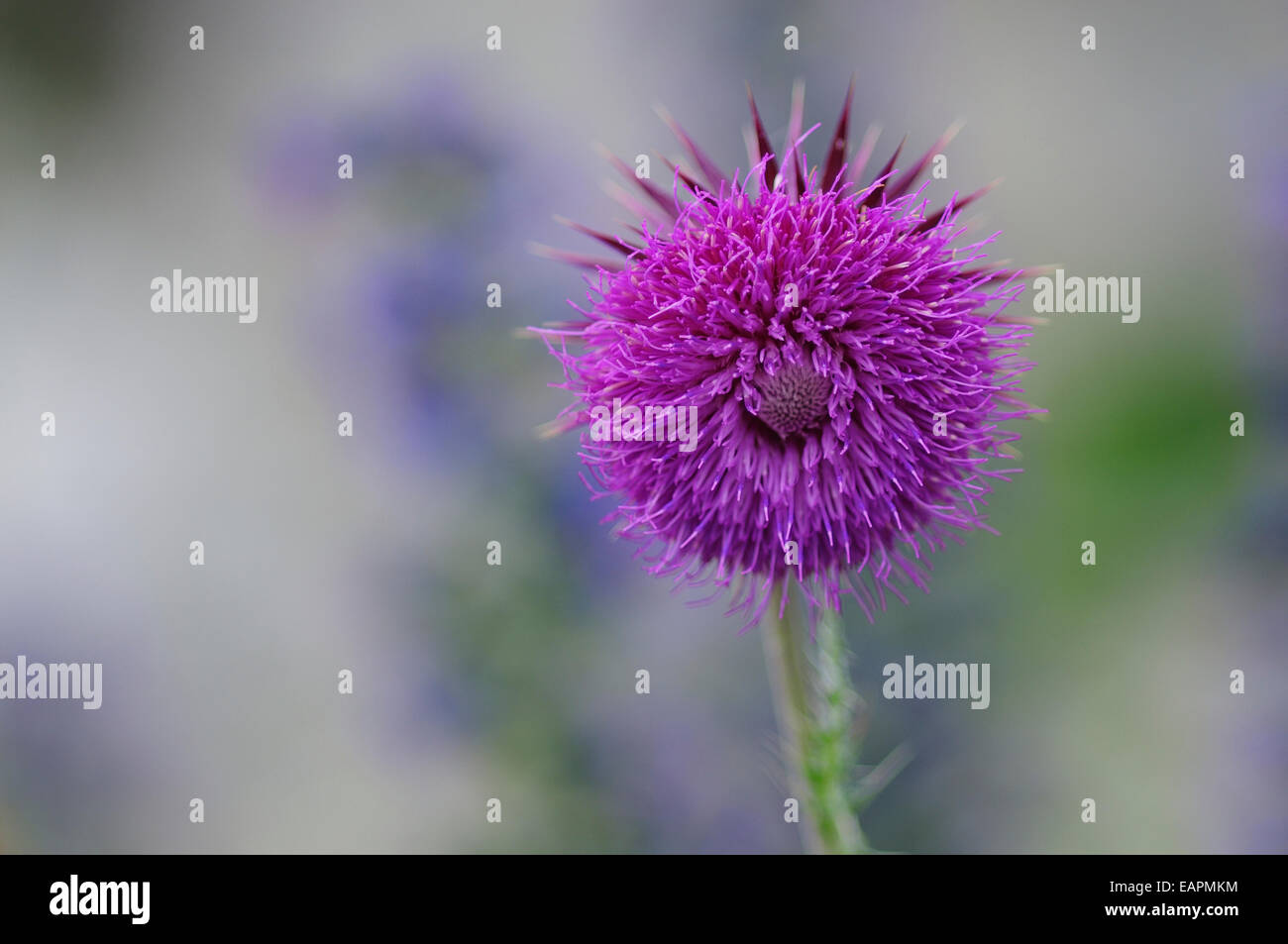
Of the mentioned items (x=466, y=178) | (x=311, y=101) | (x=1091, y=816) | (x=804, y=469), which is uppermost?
(x=311, y=101)

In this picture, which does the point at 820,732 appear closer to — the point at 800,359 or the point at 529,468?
the point at 800,359

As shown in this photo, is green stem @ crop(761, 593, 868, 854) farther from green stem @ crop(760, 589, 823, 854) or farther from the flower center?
the flower center

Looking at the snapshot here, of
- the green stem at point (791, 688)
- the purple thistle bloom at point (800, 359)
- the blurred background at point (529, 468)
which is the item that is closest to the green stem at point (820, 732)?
the green stem at point (791, 688)

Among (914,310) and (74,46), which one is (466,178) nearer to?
(914,310)

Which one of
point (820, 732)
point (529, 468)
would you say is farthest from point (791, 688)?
point (529, 468)

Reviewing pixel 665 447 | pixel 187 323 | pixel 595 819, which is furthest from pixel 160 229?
pixel 665 447

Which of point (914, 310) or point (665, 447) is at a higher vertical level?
point (914, 310)

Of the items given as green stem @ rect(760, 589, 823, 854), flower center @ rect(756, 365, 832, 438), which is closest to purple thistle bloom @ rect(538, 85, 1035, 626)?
flower center @ rect(756, 365, 832, 438)
